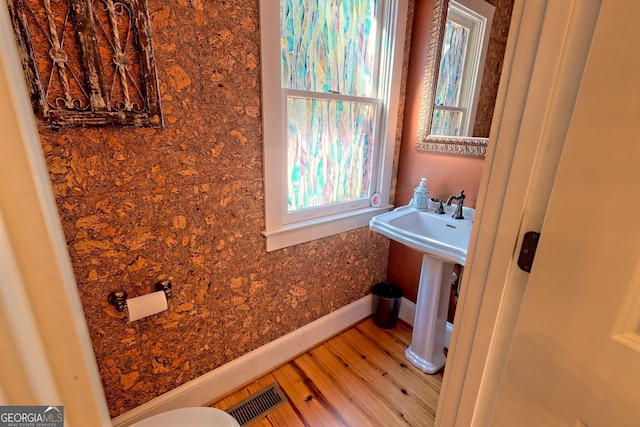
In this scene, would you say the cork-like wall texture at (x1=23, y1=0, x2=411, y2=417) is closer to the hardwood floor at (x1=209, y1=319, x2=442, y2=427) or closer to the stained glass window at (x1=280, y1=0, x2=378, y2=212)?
the stained glass window at (x1=280, y1=0, x2=378, y2=212)

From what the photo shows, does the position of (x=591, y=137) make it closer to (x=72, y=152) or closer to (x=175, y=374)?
(x=72, y=152)

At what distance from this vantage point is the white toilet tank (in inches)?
41.1

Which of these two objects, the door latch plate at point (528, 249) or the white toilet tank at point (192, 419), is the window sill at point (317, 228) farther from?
the door latch plate at point (528, 249)

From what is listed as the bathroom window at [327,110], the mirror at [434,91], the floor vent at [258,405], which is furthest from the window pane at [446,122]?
the floor vent at [258,405]

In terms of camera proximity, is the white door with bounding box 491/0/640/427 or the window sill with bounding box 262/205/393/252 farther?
the window sill with bounding box 262/205/393/252

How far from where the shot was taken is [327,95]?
1.60m

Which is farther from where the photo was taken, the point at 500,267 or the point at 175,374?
the point at 175,374

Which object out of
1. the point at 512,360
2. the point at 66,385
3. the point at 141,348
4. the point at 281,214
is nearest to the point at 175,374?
the point at 141,348

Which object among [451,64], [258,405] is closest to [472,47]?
[451,64]

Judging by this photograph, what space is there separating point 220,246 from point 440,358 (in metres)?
1.47

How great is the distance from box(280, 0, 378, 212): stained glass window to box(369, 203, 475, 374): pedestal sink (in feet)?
1.29

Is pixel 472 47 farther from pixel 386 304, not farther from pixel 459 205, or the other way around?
pixel 386 304

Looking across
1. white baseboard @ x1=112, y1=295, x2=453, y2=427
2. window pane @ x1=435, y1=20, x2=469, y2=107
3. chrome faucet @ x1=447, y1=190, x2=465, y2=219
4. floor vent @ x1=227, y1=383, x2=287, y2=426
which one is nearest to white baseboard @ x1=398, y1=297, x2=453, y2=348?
white baseboard @ x1=112, y1=295, x2=453, y2=427

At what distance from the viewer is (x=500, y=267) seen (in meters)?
0.62
